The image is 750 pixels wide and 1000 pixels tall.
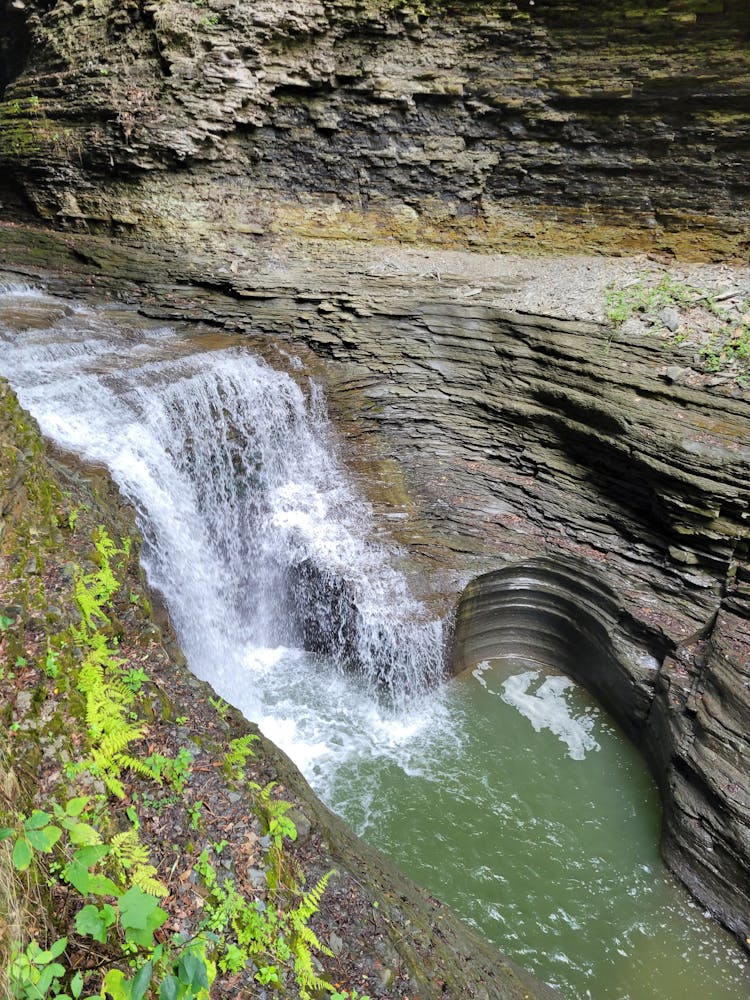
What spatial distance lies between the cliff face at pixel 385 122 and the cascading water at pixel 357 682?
4.11 metres

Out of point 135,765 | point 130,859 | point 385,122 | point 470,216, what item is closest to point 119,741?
point 135,765

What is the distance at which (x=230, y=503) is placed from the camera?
787 cm

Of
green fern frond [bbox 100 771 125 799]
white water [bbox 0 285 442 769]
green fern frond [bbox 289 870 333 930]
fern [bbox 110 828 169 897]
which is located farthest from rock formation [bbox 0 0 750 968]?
fern [bbox 110 828 169 897]

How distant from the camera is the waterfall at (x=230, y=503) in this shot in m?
6.75

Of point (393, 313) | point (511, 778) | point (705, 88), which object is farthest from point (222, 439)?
point (705, 88)

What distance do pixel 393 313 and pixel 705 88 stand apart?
6086mm

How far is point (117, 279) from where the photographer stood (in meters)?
10.7

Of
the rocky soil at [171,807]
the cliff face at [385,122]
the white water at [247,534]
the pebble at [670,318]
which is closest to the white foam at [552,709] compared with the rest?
the white water at [247,534]

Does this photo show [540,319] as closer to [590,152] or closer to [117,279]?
[590,152]

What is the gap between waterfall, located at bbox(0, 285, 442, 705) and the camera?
6754mm

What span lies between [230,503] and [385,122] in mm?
8019

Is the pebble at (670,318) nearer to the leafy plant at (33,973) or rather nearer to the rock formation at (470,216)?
→ the rock formation at (470,216)

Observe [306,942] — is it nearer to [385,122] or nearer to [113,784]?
[113,784]

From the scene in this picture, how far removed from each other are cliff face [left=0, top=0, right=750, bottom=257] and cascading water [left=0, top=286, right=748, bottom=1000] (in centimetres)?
411
